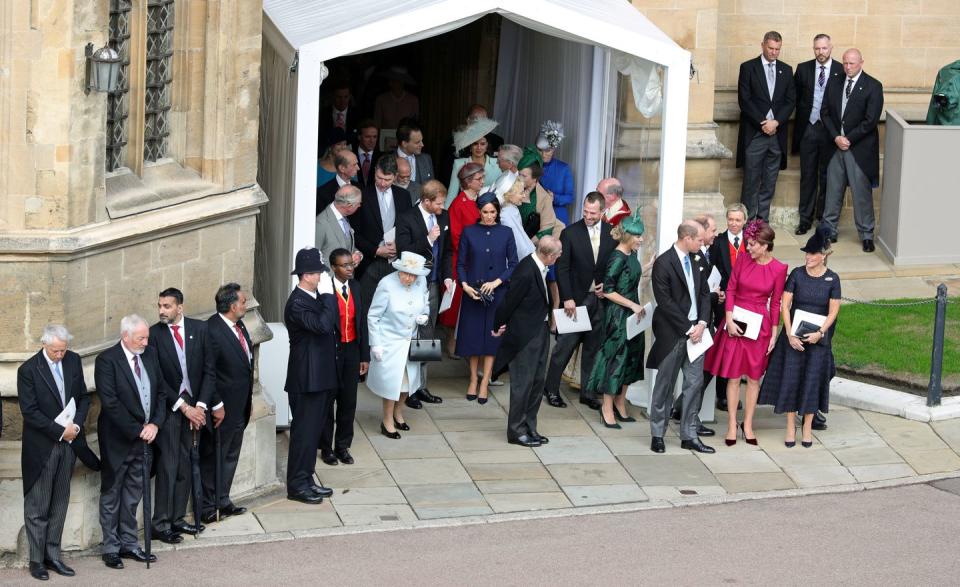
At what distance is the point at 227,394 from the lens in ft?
42.0

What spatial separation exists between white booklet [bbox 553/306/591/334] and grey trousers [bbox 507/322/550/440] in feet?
1.70

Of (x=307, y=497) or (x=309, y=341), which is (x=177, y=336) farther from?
(x=307, y=497)

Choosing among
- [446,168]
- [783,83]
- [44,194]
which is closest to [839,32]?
[783,83]

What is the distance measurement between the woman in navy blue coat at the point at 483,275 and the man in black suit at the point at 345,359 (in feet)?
4.90

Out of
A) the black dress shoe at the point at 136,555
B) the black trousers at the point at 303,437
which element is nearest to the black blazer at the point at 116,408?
the black dress shoe at the point at 136,555

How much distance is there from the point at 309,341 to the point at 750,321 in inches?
143

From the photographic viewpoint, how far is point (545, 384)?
51.8 ft

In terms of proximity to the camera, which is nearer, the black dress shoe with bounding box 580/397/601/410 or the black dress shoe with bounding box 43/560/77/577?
the black dress shoe with bounding box 43/560/77/577

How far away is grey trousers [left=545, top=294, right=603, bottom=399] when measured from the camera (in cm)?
1541

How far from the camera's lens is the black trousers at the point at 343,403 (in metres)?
13.8

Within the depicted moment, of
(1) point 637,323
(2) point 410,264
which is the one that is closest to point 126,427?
(2) point 410,264

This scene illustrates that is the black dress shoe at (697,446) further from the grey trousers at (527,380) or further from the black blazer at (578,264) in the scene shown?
the black blazer at (578,264)

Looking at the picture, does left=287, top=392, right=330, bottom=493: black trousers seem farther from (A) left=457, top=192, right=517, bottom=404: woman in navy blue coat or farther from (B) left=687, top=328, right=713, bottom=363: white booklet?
(B) left=687, top=328, right=713, bottom=363: white booklet

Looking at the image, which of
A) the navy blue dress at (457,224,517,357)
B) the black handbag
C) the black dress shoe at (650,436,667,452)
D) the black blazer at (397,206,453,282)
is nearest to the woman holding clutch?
the black dress shoe at (650,436,667,452)
